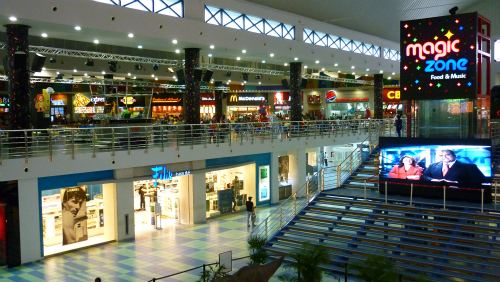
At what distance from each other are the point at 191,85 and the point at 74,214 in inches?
305

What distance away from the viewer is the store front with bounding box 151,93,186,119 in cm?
4694

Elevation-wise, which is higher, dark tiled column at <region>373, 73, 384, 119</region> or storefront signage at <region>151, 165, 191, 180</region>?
dark tiled column at <region>373, 73, 384, 119</region>

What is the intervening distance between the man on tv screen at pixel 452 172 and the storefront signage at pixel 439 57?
76.5 inches

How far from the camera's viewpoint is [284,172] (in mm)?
28562

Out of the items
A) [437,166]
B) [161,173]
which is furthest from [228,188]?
[437,166]

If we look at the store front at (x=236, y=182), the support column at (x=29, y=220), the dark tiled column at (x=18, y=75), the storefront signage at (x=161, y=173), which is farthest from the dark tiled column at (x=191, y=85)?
the support column at (x=29, y=220)

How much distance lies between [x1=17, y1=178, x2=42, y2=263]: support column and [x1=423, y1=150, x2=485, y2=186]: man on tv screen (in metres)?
12.4

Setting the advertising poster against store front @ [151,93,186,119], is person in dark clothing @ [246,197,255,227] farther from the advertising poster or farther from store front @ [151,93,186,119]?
store front @ [151,93,186,119]

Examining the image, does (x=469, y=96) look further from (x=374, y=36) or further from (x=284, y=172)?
(x=374, y=36)

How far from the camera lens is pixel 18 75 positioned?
16.7 m

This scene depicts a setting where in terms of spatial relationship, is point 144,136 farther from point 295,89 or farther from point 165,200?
point 295,89

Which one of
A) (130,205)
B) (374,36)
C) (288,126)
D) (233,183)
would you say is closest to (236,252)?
(130,205)

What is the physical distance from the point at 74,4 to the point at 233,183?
11742 mm

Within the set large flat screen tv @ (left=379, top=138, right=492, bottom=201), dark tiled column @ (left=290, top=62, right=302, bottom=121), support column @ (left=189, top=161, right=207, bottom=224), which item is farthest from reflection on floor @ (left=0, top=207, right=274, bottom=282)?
dark tiled column @ (left=290, top=62, right=302, bottom=121)
